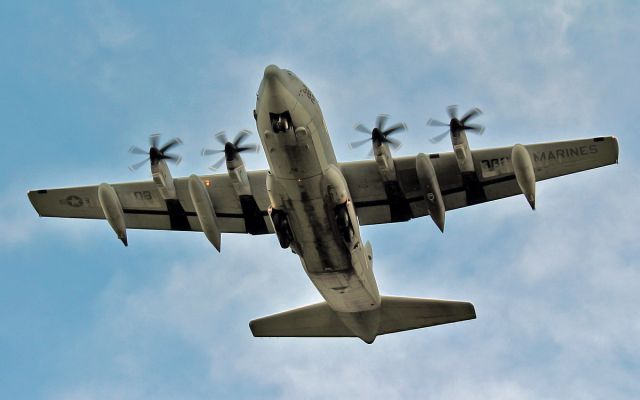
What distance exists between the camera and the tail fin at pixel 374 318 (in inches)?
1344

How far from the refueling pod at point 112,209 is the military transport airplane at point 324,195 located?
1.4 inches

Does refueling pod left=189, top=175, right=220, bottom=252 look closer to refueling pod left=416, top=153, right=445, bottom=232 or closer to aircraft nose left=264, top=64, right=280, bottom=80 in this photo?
aircraft nose left=264, top=64, right=280, bottom=80

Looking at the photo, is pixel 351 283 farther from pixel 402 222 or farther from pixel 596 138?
pixel 596 138

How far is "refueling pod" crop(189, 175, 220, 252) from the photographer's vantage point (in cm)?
3169

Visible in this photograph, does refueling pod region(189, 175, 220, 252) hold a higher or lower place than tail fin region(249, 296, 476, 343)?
higher

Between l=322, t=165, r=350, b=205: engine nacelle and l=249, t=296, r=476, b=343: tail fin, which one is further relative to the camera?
l=249, t=296, r=476, b=343: tail fin

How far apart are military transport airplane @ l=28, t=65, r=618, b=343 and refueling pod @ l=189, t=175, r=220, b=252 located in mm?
37

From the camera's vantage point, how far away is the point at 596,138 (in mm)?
30578

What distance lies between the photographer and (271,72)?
88.8ft

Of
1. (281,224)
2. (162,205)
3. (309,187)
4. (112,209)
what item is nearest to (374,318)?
(281,224)

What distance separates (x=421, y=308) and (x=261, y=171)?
8.22 m

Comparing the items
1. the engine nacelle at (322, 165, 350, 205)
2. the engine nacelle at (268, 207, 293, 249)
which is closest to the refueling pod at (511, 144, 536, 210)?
the engine nacelle at (322, 165, 350, 205)

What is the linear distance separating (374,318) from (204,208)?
808cm

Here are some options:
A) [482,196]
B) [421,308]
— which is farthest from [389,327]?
[482,196]
